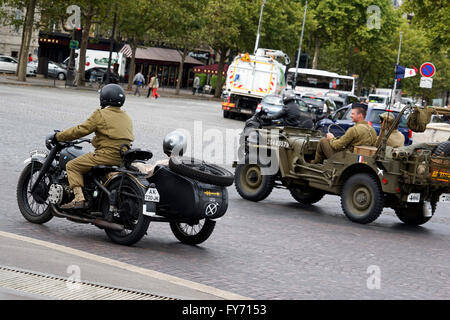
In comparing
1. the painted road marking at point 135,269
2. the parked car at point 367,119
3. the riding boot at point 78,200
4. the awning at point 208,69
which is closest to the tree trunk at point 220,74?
the awning at point 208,69

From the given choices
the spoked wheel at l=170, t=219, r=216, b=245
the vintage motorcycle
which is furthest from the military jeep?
the vintage motorcycle

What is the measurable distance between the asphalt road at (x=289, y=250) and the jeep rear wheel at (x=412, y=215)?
130 mm

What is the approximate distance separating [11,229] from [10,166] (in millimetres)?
5089

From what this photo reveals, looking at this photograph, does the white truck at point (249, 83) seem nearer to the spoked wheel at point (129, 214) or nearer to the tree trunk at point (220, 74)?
the tree trunk at point (220, 74)

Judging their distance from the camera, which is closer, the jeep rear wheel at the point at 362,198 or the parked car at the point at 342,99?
the jeep rear wheel at the point at 362,198

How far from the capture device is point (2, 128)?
A: 63.7 ft

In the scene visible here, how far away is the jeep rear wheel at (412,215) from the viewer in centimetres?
1249

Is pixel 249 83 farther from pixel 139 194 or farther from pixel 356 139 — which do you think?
pixel 139 194

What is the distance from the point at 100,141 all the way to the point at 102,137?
5cm

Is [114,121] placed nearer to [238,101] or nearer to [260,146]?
[260,146]

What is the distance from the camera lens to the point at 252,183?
13383 mm

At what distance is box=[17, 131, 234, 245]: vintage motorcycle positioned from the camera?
825 centimetres

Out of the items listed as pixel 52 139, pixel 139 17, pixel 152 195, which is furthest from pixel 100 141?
pixel 139 17

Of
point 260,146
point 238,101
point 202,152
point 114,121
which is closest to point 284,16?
point 238,101
